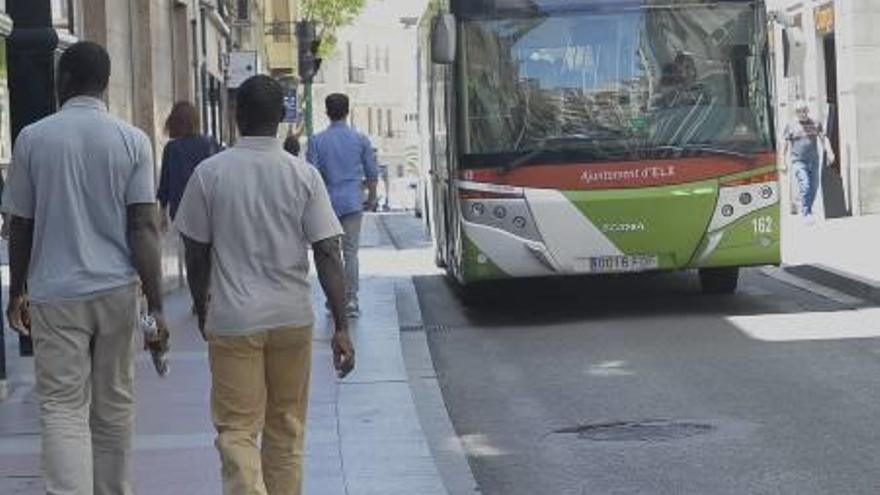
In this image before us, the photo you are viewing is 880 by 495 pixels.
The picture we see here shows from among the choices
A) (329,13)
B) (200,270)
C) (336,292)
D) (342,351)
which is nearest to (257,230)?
(200,270)

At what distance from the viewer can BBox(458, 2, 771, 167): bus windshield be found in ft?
46.5

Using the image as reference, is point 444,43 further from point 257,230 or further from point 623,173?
point 257,230

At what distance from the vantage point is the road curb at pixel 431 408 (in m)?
7.96

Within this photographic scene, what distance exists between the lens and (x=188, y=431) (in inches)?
354

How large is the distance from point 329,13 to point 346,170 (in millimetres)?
40594

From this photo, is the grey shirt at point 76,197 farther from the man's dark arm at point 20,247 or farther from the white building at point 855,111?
the white building at point 855,111

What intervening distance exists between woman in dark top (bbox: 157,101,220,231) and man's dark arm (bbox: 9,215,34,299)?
7392 millimetres

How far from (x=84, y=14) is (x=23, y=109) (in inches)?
216

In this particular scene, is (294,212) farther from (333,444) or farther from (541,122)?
(541,122)

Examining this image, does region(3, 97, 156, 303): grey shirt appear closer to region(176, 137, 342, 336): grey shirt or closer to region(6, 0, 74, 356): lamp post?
region(176, 137, 342, 336): grey shirt

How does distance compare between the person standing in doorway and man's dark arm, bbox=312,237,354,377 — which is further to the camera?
the person standing in doorway

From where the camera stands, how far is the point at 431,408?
10.0 m

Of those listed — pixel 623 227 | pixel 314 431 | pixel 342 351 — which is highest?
pixel 623 227

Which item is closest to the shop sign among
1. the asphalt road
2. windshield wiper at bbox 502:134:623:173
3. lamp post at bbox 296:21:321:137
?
lamp post at bbox 296:21:321:137
